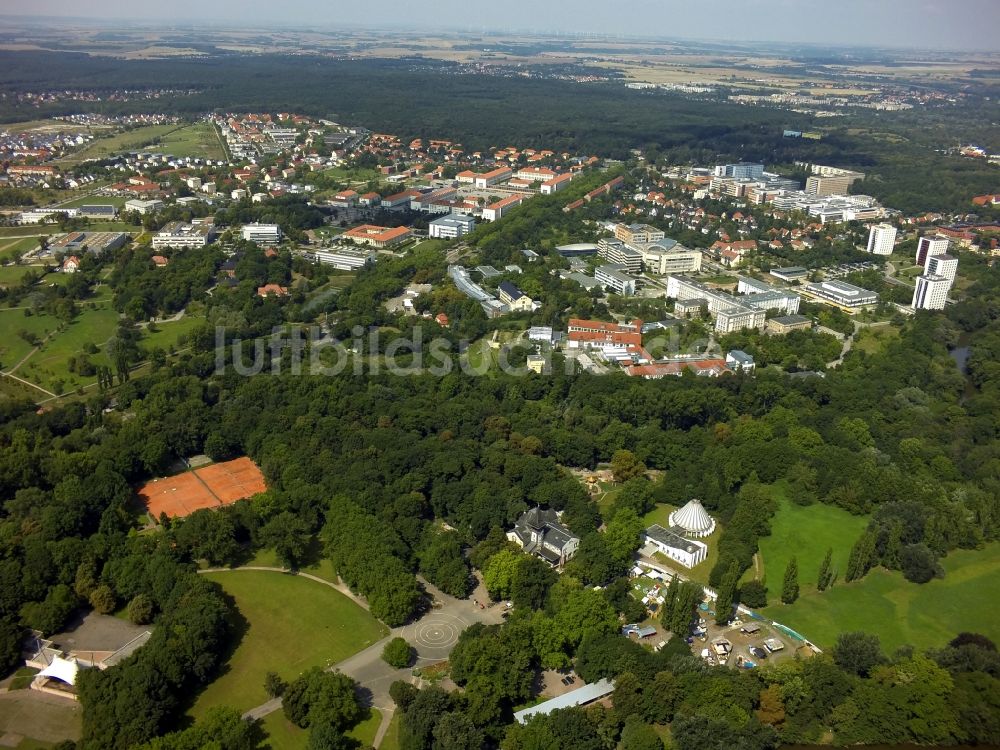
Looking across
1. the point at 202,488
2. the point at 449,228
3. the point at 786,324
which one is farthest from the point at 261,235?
the point at 786,324

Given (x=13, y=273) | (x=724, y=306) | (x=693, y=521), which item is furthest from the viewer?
(x=13, y=273)

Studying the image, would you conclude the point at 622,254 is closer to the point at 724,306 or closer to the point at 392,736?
the point at 724,306

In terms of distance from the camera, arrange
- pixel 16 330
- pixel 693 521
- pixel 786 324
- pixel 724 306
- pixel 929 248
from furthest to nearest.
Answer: pixel 929 248 < pixel 724 306 < pixel 786 324 < pixel 16 330 < pixel 693 521

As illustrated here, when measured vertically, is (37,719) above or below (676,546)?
below

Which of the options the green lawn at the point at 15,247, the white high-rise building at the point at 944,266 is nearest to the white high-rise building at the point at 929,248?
the white high-rise building at the point at 944,266

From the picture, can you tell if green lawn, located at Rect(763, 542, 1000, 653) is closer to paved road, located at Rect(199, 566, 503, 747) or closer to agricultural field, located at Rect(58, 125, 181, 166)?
paved road, located at Rect(199, 566, 503, 747)

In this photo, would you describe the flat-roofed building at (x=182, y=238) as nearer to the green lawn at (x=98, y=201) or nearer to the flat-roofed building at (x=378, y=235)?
the flat-roofed building at (x=378, y=235)

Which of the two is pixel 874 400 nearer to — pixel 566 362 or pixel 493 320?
pixel 566 362
